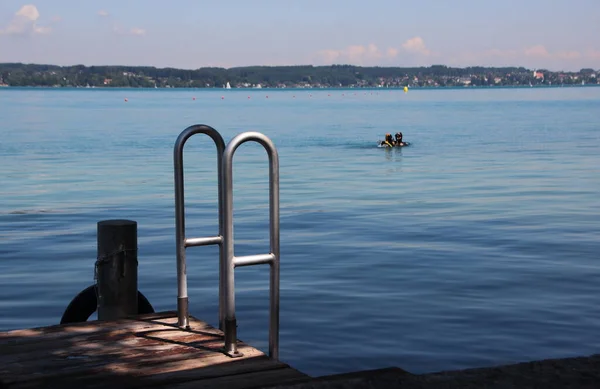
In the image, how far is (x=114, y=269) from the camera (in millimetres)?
7402

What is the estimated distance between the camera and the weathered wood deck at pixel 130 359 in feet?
17.5

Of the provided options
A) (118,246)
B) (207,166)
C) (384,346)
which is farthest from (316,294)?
(207,166)

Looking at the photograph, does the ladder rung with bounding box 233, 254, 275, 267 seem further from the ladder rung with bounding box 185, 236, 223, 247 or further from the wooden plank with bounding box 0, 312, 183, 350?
the wooden plank with bounding box 0, 312, 183, 350

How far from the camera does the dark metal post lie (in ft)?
24.2

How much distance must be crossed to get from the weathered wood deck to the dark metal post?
17.5 inches

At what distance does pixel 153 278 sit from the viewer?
12.8 meters

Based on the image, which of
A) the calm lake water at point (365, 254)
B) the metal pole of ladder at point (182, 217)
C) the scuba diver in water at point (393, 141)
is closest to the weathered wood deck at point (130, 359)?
the metal pole of ladder at point (182, 217)

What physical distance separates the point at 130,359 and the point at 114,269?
1.65 m

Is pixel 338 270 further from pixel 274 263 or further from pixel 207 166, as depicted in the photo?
pixel 207 166

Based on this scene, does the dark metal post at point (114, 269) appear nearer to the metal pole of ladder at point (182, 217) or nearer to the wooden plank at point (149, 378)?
the metal pole of ladder at point (182, 217)

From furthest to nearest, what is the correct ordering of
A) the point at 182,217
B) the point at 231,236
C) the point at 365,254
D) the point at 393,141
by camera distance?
the point at 393,141
the point at 365,254
the point at 182,217
the point at 231,236

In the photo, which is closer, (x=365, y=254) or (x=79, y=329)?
(x=79, y=329)

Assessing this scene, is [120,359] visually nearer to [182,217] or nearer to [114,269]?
[182,217]

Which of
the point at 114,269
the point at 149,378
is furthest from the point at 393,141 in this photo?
the point at 149,378
